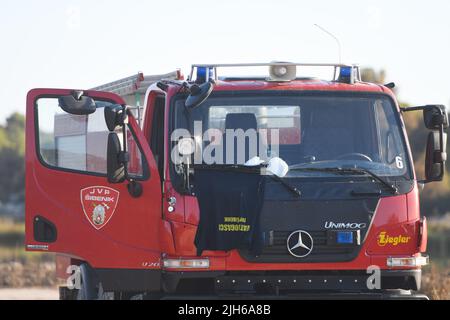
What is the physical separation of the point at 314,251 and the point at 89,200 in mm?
2194

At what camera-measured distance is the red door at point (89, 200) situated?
11.3m

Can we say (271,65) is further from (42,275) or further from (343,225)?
(42,275)

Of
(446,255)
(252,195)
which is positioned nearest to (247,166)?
(252,195)

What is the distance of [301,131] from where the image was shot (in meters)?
11.6

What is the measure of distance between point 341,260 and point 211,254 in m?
1.20

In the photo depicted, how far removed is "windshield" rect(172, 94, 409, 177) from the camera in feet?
37.3

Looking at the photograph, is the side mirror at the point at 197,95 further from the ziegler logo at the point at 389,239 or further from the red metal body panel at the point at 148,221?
the ziegler logo at the point at 389,239

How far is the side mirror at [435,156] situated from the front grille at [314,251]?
45.9 inches

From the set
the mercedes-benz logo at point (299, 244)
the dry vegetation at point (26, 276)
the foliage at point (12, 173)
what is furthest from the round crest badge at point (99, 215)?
the foliage at point (12, 173)

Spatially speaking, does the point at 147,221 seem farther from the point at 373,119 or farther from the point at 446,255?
the point at 446,255

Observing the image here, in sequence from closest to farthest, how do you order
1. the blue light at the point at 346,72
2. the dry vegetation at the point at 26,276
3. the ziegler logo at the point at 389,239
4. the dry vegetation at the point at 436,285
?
the ziegler logo at the point at 389,239, the blue light at the point at 346,72, the dry vegetation at the point at 436,285, the dry vegetation at the point at 26,276

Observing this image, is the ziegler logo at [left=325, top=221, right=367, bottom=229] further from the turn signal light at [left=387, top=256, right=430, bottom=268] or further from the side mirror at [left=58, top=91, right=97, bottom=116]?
the side mirror at [left=58, top=91, right=97, bottom=116]

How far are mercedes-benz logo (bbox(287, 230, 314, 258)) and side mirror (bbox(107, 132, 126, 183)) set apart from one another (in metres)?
1.67

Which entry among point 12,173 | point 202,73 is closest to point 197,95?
point 202,73
